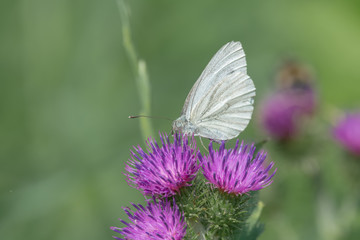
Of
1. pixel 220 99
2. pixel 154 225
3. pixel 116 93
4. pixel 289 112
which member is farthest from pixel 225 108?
pixel 116 93

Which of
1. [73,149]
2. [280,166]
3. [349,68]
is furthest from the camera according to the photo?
[349,68]

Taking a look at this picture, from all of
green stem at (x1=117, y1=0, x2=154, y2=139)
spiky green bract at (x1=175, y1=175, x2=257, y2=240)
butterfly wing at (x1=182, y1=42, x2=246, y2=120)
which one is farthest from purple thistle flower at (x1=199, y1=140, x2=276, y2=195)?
green stem at (x1=117, y1=0, x2=154, y2=139)

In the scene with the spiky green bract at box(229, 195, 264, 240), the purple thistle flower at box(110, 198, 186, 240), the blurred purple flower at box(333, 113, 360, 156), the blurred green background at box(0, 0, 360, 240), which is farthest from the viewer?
the blurred purple flower at box(333, 113, 360, 156)

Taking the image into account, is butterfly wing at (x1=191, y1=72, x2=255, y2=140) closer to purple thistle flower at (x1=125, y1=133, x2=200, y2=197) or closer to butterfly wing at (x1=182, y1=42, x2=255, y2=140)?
butterfly wing at (x1=182, y1=42, x2=255, y2=140)

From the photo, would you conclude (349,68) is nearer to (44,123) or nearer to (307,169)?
(307,169)

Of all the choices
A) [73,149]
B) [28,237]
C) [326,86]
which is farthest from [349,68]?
[28,237]

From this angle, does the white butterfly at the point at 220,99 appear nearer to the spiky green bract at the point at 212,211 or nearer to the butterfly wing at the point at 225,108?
the butterfly wing at the point at 225,108
